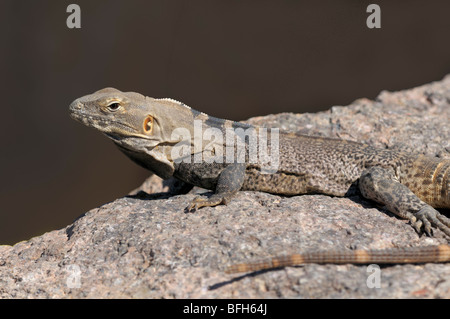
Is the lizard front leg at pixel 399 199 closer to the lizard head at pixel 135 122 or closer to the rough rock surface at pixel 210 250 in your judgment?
the rough rock surface at pixel 210 250

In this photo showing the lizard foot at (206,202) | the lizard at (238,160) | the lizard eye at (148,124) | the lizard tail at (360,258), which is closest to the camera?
the lizard tail at (360,258)

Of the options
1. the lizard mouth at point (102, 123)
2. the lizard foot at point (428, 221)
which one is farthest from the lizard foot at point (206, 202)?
the lizard foot at point (428, 221)

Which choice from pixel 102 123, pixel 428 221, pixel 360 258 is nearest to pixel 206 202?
pixel 102 123

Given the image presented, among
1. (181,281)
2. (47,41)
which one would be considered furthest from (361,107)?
(47,41)

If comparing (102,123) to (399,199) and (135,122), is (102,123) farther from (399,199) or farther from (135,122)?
(399,199)

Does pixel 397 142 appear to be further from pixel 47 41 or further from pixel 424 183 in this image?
pixel 47 41

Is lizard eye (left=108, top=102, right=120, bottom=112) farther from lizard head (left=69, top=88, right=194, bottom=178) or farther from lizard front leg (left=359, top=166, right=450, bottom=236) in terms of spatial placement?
lizard front leg (left=359, top=166, right=450, bottom=236)
